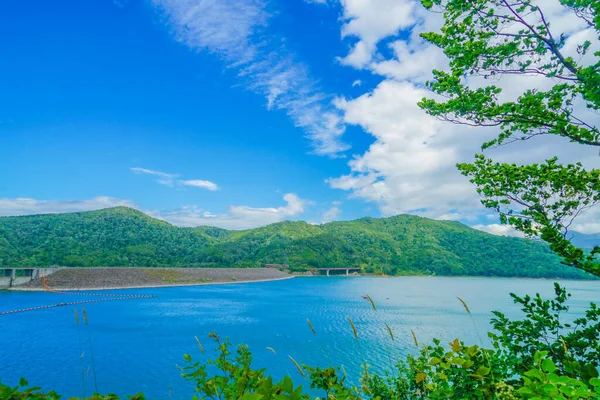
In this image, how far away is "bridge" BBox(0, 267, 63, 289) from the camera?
52438 millimetres

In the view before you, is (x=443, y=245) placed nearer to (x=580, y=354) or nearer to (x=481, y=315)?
(x=481, y=315)

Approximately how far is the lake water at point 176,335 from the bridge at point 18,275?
815 centimetres

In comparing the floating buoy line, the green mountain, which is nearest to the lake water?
the floating buoy line

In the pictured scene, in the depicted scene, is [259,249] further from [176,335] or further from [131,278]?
[176,335]

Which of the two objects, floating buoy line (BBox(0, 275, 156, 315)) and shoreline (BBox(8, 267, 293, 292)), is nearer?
floating buoy line (BBox(0, 275, 156, 315))

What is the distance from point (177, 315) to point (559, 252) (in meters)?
38.0

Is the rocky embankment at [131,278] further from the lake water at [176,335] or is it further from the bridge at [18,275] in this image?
the lake water at [176,335]

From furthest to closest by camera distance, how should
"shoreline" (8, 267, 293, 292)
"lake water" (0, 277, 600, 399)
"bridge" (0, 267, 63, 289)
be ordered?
"shoreline" (8, 267, 293, 292) < "bridge" (0, 267, 63, 289) < "lake water" (0, 277, 600, 399)

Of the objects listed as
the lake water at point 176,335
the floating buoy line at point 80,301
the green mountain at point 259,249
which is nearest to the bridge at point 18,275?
the floating buoy line at point 80,301

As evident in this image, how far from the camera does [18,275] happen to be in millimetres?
56625

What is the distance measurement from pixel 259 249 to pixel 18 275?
Answer: 269ft

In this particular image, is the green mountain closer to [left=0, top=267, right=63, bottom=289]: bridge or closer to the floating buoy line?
[left=0, top=267, right=63, bottom=289]: bridge

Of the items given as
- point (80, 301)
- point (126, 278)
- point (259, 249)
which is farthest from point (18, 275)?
point (259, 249)

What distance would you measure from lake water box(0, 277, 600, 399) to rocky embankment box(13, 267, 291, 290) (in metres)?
7.81
